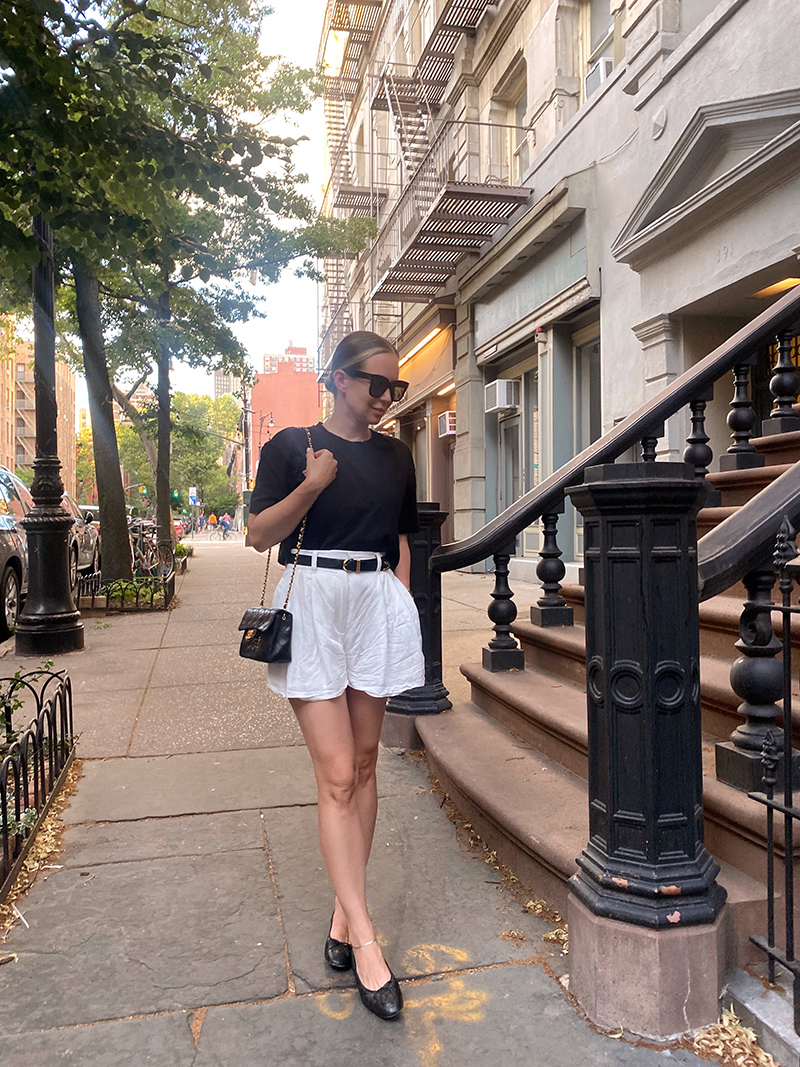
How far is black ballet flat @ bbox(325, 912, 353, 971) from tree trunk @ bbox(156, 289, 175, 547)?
49.9 ft

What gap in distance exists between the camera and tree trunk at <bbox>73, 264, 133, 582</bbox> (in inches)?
475

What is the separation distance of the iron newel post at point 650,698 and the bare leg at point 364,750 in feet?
2.41

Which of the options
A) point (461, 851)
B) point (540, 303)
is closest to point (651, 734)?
point (461, 851)

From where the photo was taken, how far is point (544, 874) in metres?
3.00

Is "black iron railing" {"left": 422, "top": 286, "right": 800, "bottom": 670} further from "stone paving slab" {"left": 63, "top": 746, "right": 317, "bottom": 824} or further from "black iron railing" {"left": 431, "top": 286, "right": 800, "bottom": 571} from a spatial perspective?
"stone paving slab" {"left": 63, "top": 746, "right": 317, "bottom": 824}

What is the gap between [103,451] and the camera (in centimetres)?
1237

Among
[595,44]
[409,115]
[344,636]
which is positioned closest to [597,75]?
[595,44]

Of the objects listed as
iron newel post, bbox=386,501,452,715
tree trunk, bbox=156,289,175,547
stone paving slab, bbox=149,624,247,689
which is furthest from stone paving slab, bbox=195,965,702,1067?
tree trunk, bbox=156,289,175,547

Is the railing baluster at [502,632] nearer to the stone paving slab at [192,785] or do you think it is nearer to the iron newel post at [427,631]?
the iron newel post at [427,631]

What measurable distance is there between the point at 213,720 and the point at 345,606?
11.5 feet

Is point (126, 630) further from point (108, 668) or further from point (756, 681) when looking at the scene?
point (756, 681)

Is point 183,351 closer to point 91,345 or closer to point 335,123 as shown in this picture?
point 91,345

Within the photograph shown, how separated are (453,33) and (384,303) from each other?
9.02 metres

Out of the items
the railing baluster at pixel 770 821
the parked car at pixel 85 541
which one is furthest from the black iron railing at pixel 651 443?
the parked car at pixel 85 541
